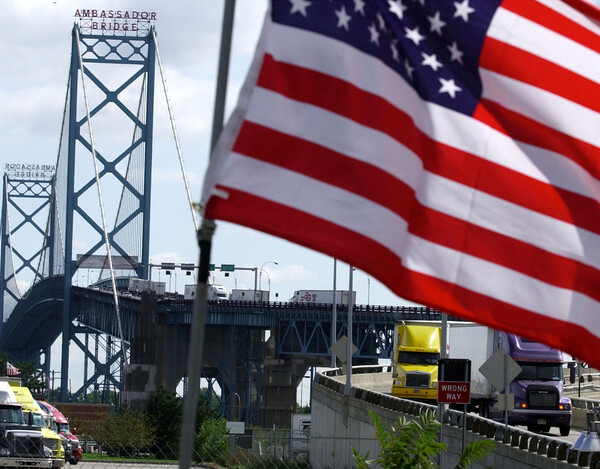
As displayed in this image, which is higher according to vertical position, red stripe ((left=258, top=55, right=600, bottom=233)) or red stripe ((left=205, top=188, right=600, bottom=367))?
red stripe ((left=258, top=55, right=600, bottom=233))

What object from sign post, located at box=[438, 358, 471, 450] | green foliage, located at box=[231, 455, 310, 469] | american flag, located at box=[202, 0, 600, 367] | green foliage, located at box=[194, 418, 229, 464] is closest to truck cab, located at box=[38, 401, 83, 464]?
green foliage, located at box=[231, 455, 310, 469]

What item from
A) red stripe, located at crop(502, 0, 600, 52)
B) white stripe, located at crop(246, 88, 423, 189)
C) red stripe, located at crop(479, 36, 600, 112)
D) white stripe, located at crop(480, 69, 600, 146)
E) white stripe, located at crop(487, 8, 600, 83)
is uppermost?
red stripe, located at crop(502, 0, 600, 52)

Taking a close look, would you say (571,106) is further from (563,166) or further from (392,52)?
(392,52)

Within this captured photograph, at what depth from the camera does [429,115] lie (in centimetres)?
657

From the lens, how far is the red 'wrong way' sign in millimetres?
22141

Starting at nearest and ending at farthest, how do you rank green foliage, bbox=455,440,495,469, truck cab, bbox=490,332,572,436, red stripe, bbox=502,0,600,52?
red stripe, bbox=502,0,600,52
green foliage, bbox=455,440,495,469
truck cab, bbox=490,332,572,436

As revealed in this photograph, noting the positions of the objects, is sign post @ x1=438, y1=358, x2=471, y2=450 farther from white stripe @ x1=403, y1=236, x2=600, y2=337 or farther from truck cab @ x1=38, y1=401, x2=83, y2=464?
truck cab @ x1=38, y1=401, x2=83, y2=464

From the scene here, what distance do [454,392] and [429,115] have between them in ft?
52.9

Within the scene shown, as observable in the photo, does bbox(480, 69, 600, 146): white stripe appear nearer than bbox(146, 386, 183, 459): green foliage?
Yes

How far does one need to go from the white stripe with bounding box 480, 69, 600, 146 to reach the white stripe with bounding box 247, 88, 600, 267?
46 cm

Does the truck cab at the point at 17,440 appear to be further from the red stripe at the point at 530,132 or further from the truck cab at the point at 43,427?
the red stripe at the point at 530,132

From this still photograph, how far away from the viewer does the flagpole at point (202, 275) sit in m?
5.62

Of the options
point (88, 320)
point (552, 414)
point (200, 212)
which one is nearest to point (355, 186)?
point (200, 212)

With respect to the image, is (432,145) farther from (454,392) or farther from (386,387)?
(386,387)
